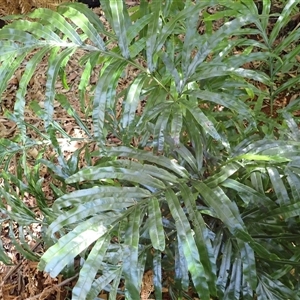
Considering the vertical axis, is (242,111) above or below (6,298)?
above

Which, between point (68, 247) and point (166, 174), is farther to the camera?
point (166, 174)

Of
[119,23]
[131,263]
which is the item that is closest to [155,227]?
[131,263]

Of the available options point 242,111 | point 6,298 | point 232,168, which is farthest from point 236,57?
point 6,298

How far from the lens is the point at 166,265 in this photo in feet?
3.53

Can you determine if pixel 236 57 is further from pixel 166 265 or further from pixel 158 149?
pixel 166 265

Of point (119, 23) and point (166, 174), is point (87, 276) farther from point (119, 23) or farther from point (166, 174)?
point (119, 23)

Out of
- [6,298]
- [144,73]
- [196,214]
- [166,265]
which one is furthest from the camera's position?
[6,298]

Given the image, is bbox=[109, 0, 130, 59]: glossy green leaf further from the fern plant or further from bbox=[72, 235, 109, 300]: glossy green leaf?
bbox=[72, 235, 109, 300]: glossy green leaf

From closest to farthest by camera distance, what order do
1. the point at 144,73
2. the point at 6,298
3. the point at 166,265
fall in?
1. the point at 144,73
2. the point at 166,265
3. the point at 6,298

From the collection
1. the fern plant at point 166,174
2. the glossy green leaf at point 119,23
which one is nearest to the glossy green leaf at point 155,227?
the fern plant at point 166,174

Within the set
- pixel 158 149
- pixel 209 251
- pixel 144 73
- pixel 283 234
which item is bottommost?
pixel 283 234

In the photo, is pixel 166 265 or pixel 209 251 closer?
pixel 209 251

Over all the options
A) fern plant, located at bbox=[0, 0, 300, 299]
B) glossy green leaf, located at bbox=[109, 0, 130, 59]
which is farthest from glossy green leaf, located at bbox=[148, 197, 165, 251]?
glossy green leaf, located at bbox=[109, 0, 130, 59]

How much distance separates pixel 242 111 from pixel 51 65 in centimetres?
38
